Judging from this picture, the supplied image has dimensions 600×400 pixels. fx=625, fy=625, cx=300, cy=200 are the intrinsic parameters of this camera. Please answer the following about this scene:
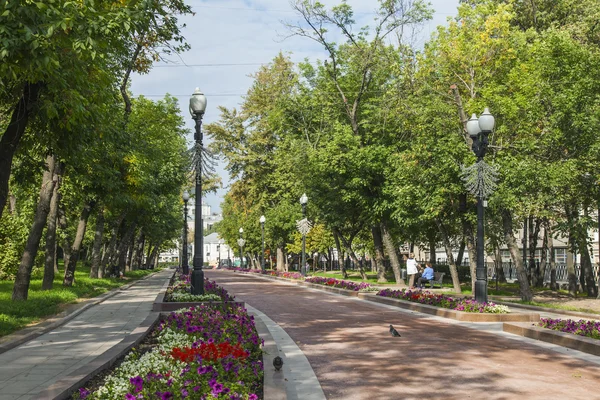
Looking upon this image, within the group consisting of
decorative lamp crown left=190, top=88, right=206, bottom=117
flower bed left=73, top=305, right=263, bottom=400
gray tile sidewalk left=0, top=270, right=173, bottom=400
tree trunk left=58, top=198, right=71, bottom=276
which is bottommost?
gray tile sidewalk left=0, top=270, right=173, bottom=400

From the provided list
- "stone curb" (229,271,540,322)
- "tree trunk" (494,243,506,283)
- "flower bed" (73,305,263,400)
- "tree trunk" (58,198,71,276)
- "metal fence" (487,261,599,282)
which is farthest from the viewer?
"metal fence" (487,261,599,282)

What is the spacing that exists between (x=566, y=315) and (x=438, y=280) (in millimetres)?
15597

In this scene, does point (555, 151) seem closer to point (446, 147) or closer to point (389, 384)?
point (446, 147)

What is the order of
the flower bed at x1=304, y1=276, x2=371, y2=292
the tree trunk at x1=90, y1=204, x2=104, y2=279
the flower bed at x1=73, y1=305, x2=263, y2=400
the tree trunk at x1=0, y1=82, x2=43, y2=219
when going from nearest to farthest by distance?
1. the flower bed at x1=73, y1=305, x2=263, y2=400
2. the tree trunk at x1=0, y1=82, x2=43, y2=219
3. the flower bed at x1=304, y1=276, x2=371, y2=292
4. the tree trunk at x1=90, y1=204, x2=104, y2=279

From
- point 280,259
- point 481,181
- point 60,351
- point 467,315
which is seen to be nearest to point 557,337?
point 467,315

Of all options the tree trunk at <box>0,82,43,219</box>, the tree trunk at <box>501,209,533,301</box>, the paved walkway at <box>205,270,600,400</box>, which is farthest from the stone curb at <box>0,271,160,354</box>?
the tree trunk at <box>501,209,533,301</box>

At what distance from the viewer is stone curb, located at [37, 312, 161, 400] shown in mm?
5975

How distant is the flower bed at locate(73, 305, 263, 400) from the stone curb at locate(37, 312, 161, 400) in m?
0.16

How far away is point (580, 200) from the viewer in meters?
24.1

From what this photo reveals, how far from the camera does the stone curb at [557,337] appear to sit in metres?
10.0

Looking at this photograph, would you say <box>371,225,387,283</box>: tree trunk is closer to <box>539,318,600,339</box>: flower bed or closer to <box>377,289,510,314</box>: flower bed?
<box>377,289,510,314</box>: flower bed

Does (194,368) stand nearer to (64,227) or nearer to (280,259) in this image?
(64,227)

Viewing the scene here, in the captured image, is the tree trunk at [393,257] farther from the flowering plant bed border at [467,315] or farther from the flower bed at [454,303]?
the flowering plant bed border at [467,315]

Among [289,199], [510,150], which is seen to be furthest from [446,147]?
[289,199]
